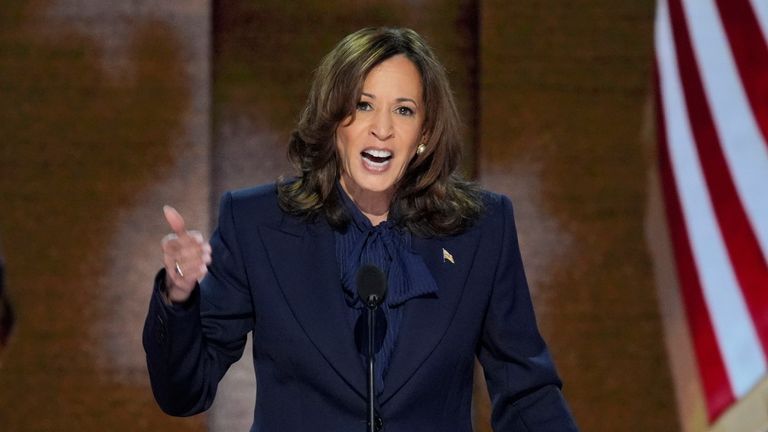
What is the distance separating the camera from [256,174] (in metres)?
4.75

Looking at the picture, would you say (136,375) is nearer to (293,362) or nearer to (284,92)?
(284,92)

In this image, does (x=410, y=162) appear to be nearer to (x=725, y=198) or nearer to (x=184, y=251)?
(x=184, y=251)

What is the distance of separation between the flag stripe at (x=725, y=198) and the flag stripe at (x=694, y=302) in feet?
0.43

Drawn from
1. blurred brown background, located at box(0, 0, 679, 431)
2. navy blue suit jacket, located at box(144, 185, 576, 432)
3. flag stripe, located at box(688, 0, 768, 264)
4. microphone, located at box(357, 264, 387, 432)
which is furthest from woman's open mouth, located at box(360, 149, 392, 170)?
blurred brown background, located at box(0, 0, 679, 431)

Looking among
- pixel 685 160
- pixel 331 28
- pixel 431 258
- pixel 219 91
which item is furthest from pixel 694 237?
pixel 431 258

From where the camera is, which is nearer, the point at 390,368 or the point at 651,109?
the point at 390,368

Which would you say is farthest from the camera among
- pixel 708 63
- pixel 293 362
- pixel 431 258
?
pixel 708 63

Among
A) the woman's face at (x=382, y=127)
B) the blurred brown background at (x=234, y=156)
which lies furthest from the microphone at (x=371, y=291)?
the blurred brown background at (x=234, y=156)

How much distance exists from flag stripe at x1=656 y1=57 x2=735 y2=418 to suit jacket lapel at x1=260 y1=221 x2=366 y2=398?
2525 mm

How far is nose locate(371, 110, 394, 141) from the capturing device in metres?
2.15

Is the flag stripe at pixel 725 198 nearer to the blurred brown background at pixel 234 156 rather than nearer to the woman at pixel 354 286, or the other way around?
Answer: the blurred brown background at pixel 234 156

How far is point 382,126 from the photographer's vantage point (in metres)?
2.15

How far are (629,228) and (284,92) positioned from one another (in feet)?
4.74

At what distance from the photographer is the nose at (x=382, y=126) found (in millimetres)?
2154
